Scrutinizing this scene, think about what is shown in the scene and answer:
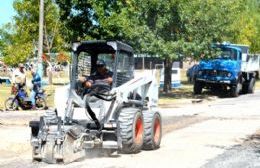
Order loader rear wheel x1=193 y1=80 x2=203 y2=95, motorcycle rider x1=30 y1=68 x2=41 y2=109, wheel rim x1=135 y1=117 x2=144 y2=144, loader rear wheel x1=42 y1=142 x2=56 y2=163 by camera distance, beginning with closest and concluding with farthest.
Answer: loader rear wheel x1=42 y1=142 x2=56 y2=163 < wheel rim x1=135 y1=117 x2=144 y2=144 < motorcycle rider x1=30 y1=68 x2=41 y2=109 < loader rear wheel x1=193 y1=80 x2=203 y2=95

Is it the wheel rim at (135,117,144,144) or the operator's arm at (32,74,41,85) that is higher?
the operator's arm at (32,74,41,85)

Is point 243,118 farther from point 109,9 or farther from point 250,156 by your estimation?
point 109,9

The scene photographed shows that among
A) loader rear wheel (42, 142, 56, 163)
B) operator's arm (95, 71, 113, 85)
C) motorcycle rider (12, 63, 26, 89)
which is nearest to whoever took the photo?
loader rear wheel (42, 142, 56, 163)

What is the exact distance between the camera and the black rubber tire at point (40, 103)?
77.1 ft

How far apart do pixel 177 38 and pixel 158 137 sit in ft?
58.9

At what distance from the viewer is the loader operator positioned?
12219 mm

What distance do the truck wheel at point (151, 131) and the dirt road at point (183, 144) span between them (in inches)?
6.9

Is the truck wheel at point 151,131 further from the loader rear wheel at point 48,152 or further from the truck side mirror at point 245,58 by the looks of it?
the truck side mirror at point 245,58

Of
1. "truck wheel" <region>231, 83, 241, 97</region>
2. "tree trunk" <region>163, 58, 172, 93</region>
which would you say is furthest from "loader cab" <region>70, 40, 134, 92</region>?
"truck wheel" <region>231, 83, 241, 97</region>

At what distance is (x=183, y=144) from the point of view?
13594 mm

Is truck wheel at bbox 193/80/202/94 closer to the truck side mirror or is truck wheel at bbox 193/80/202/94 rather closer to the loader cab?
the truck side mirror

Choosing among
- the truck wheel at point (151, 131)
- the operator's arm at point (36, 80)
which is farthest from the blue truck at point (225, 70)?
the truck wheel at point (151, 131)

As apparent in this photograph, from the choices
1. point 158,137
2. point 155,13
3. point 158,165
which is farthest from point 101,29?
point 158,165

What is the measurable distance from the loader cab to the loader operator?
99mm
